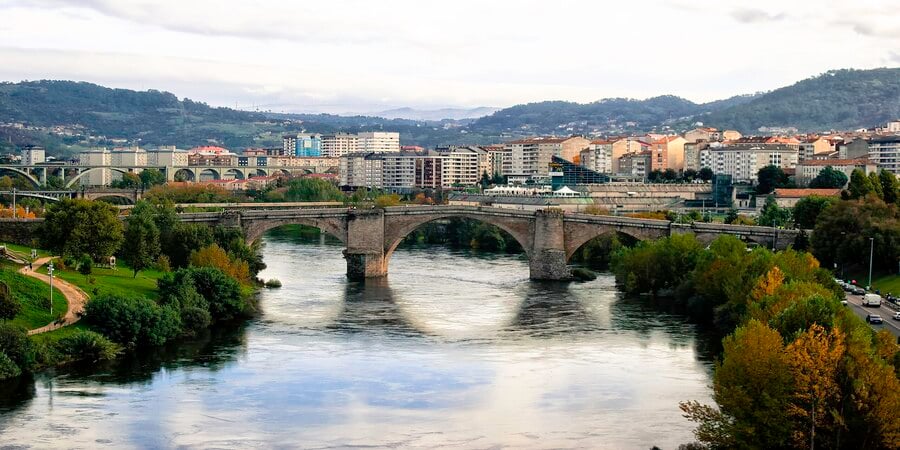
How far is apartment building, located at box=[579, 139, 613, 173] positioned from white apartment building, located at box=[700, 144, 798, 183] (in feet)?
46.5

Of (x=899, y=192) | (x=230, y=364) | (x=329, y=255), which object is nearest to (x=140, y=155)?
(x=329, y=255)

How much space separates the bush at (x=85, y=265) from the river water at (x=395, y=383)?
590 cm

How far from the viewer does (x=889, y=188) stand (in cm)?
5403

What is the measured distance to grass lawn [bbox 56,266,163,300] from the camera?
40.3m

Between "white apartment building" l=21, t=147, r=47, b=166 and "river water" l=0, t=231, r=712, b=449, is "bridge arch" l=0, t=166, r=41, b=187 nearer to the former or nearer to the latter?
"white apartment building" l=21, t=147, r=47, b=166

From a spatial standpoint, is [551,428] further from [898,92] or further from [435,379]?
[898,92]

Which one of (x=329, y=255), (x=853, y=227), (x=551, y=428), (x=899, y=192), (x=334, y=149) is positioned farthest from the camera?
(x=334, y=149)

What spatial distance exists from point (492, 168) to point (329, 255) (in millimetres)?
56204

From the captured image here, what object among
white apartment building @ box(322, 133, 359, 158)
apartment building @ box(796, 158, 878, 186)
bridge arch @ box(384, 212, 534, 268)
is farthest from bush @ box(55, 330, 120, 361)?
white apartment building @ box(322, 133, 359, 158)

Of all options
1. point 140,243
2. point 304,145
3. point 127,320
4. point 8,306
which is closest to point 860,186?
point 140,243

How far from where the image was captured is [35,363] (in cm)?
3234

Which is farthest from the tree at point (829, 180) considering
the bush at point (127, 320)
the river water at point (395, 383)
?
the bush at point (127, 320)

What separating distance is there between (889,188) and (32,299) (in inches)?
1375

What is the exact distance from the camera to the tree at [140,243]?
45.5m
